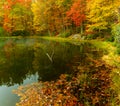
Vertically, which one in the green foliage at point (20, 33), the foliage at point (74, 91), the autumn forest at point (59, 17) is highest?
the autumn forest at point (59, 17)

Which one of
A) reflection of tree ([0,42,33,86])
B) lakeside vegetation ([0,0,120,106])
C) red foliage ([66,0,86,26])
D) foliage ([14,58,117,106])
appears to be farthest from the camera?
red foliage ([66,0,86,26])

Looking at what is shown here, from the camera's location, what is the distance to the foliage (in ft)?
33.0

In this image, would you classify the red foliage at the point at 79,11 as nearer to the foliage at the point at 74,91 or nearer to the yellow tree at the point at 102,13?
the yellow tree at the point at 102,13

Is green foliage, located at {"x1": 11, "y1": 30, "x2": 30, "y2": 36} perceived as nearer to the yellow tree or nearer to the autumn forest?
the autumn forest

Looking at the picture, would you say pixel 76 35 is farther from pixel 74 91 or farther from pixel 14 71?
pixel 74 91

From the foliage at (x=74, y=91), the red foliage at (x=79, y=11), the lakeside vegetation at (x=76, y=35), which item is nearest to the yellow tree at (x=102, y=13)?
the lakeside vegetation at (x=76, y=35)

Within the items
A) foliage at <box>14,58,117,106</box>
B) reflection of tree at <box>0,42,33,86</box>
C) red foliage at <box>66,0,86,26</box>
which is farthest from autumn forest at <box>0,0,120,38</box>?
foliage at <box>14,58,117,106</box>

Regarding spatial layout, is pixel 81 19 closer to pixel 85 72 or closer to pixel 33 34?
pixel 33 34

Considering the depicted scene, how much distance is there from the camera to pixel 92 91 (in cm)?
1138

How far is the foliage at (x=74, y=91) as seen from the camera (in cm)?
1005

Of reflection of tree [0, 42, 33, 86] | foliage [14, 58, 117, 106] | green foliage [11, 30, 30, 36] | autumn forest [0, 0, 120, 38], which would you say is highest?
autumn forest [0, 0, 120, 38]

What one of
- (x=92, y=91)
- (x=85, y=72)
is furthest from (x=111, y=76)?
(x=92, y=91)

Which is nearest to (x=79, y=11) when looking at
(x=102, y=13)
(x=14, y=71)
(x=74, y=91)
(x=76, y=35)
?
(x=76, y=35)

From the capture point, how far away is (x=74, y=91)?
452 inches
